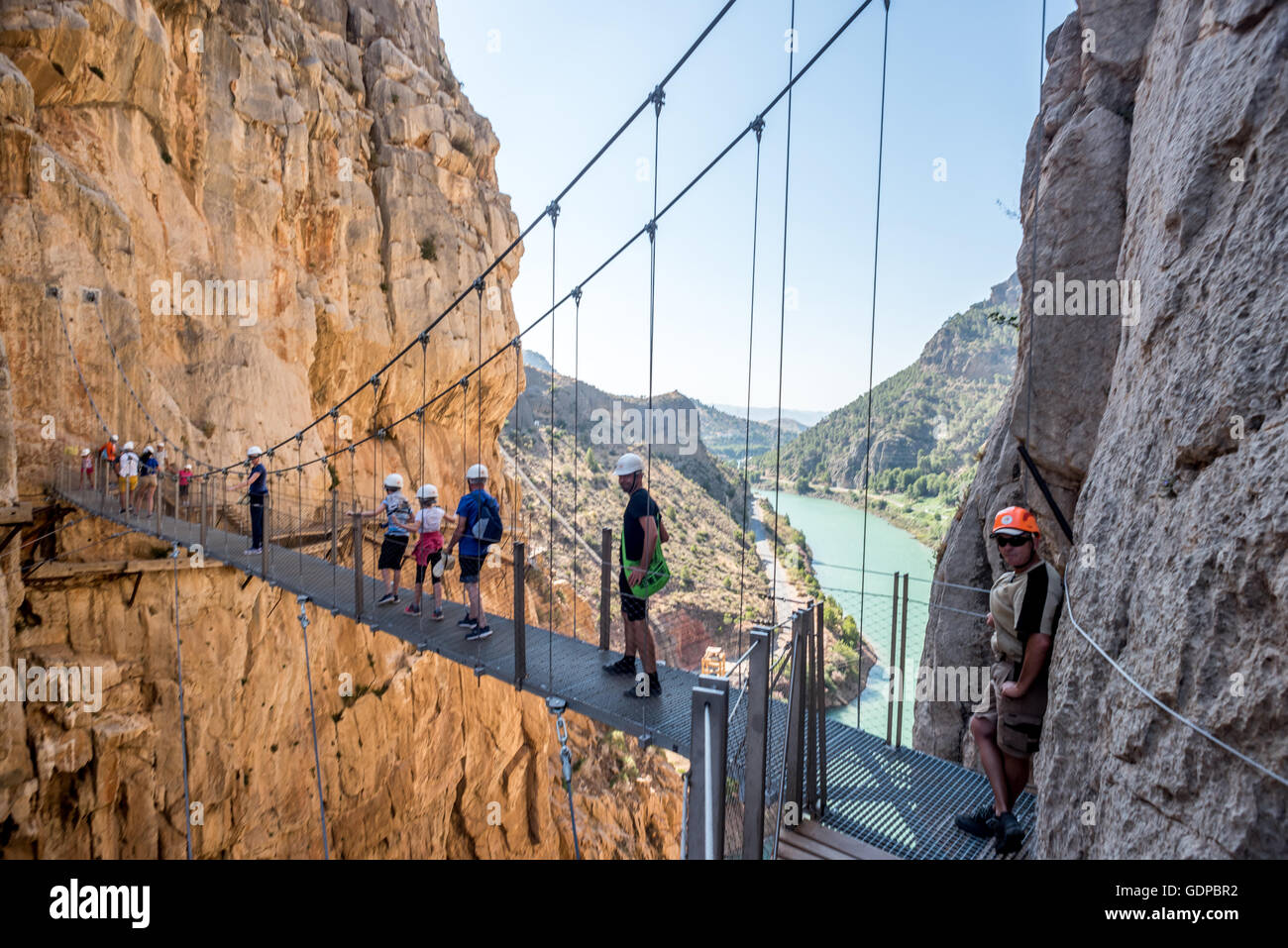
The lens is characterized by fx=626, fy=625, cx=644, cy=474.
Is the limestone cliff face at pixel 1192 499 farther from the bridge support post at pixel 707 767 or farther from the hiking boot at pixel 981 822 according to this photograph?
the bridge support post at pixel 707 767

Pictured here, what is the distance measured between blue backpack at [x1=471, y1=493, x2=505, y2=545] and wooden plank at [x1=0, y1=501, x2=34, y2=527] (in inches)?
186

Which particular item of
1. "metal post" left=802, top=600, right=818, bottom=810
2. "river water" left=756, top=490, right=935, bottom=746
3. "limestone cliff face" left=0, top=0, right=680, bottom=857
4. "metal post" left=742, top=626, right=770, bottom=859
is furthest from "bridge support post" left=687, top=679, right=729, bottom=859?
"river water" left=756, top=490, right=935, bottom=746

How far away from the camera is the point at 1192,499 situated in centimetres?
157

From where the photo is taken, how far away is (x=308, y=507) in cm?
955

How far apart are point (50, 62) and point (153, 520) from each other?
211 inches

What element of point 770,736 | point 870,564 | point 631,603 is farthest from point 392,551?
point 870,564

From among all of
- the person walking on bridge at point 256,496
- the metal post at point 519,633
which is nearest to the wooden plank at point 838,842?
the metal post at point 519,633

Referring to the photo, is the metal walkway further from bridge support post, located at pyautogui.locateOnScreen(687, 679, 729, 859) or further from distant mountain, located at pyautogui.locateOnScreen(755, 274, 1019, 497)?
distant mountain, located at pyautogui.locateOnScreen(755, 274, 1019, 497)

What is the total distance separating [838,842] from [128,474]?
25.0ft

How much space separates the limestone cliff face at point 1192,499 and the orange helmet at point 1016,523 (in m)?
0.16

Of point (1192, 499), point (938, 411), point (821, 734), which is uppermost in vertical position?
point (938, 411)

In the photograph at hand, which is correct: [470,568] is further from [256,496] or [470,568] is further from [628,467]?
[256,496]

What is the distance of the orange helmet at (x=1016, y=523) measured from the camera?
218 cm
